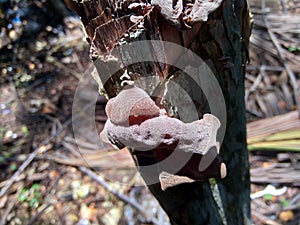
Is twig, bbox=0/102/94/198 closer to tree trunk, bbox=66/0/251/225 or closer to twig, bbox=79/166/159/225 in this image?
twig, bbox=79/166/159/225

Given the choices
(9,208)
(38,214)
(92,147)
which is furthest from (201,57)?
(9,208)

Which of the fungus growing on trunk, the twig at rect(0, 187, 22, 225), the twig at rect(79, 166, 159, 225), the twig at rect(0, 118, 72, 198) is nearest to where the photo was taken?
the fungus growing on trunk

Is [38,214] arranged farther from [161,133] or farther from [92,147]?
[161,133]

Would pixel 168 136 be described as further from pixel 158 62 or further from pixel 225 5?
pixel 225 5

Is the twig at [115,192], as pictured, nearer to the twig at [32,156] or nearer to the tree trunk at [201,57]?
the twig at [32,156]

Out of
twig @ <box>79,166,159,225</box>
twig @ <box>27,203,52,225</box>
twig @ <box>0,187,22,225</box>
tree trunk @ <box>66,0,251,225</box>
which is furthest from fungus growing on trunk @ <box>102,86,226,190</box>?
twig @ <box>0,187,22,225</box>
